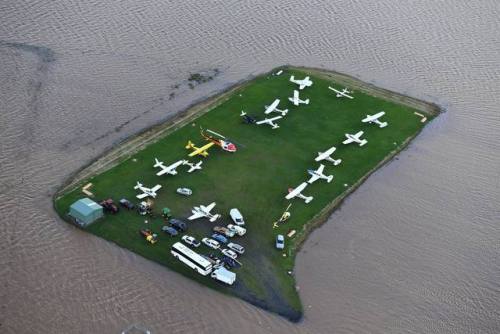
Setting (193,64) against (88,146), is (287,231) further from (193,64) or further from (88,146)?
(193,64)

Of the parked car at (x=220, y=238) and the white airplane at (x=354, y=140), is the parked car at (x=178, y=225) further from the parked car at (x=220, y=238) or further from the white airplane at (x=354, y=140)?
the white airplane at (x=354, y=140)

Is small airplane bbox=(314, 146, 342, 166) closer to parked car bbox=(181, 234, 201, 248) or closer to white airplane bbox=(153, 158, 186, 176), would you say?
white airplane bbox=(153, 158, 186, 176)

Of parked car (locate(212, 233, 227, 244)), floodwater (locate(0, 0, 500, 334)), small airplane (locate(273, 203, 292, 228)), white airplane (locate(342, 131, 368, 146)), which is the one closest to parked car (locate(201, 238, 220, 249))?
parked car (locate(212, 233, 227, 244))

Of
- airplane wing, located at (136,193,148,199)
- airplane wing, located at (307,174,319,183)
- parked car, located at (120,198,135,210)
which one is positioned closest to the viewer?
parked car, located at (120,198,135,210)

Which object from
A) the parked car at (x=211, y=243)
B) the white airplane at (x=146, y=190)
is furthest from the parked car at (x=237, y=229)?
the white airplane at (x=146, y=190)

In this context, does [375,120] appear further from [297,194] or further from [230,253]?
[230,253]

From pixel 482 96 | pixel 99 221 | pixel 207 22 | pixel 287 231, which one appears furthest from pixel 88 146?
pixel 482 96

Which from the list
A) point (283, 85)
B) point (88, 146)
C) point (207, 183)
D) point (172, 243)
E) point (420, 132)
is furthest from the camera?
→ point (283, 85)
